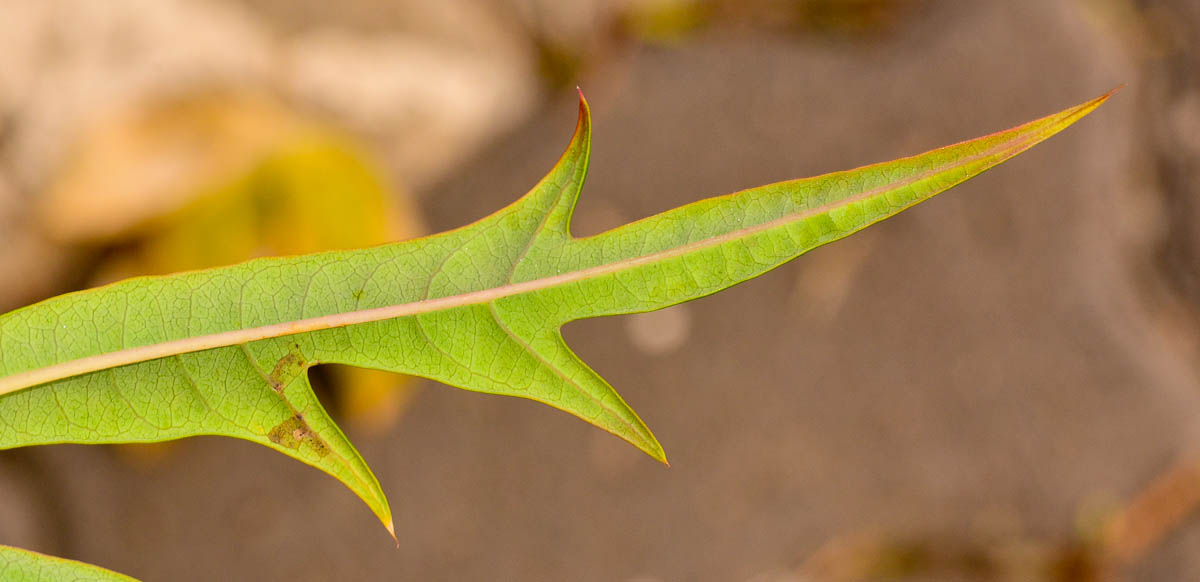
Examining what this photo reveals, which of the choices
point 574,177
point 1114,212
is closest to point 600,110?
point 1114,212

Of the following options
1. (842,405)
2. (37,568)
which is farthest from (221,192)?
(842,405)

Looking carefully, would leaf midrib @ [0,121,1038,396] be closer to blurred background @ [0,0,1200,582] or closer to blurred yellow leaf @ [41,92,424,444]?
blurred yellow leaf @ [41,92,424,444]

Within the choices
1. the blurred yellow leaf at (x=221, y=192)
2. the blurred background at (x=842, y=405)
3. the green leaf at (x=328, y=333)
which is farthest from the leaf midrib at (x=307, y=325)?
the blurred background at (x=842, y=405)

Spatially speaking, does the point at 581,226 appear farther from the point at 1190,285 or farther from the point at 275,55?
the point at 1190,285

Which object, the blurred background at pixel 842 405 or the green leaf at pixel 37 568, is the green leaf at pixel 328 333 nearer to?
the green leaf at pixel 37 568

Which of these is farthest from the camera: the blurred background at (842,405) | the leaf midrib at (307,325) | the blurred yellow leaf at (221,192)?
the blurred background at (842,405)

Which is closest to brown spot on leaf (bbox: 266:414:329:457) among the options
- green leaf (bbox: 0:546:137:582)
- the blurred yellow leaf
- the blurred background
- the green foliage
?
the green foliage

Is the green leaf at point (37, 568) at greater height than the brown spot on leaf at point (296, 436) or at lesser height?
lesser
